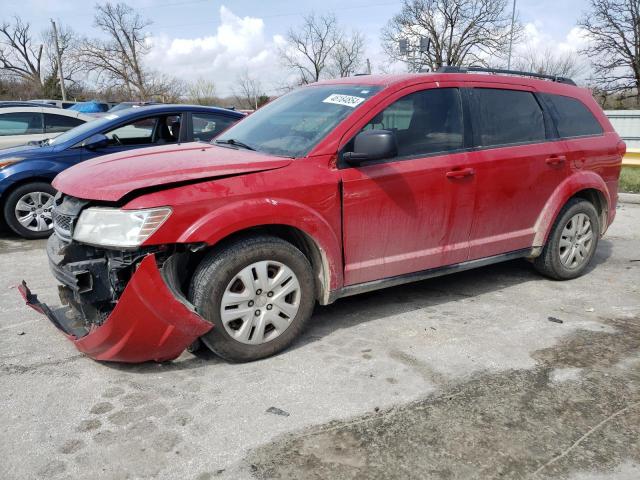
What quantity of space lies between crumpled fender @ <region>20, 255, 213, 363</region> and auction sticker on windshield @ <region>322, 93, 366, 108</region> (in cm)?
173

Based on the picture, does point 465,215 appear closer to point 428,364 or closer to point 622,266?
point 428,364

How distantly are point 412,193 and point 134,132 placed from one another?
14.2ft

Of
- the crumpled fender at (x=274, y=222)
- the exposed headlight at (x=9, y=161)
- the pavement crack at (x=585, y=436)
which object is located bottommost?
the pavement crack at (x=585, y=436)

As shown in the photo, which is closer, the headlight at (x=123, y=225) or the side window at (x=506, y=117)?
the headlight at (x=123, y=225)

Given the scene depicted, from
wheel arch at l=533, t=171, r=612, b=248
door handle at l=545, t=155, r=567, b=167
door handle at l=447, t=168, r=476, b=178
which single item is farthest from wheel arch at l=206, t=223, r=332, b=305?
door handle at l=545, t=155, r=567, b=167

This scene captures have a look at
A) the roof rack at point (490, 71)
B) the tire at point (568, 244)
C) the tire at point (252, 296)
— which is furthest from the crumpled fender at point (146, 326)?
the tire at point (568, 244)

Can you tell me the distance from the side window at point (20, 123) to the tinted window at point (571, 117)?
7299 mm

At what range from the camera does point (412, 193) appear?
3.76m

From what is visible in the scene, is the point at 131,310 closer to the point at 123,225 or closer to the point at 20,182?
the point at 123,225

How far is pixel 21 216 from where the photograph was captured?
666 cm

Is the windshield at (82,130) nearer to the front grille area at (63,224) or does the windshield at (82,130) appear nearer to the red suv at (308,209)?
the red suv at (308,209)

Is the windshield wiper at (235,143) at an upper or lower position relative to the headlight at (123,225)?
upper

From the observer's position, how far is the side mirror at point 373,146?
3330mm

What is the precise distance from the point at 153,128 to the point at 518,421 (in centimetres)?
563
